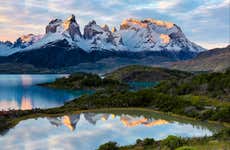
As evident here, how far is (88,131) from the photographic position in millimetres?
53250

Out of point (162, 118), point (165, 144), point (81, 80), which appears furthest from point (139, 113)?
point (81, 80)

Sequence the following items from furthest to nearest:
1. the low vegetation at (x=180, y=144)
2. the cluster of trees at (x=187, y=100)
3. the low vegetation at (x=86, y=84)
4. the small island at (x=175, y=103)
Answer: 1. the low vegetation at (x=86, y=84)
2. the cluster of trees at (x=187, y=100)
3. the small island at (x=175, y=103)
4. the low vegetation at (x=180, y=144)

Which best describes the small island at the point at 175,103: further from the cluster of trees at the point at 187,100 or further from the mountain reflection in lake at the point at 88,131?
the mountain reflection in lake at the point at 88,131

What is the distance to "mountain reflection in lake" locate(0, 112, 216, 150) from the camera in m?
44.3

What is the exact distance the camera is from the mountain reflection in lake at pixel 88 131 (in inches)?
1743

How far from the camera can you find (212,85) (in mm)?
85750

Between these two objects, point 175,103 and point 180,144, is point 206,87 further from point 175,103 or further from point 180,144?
point 180,144

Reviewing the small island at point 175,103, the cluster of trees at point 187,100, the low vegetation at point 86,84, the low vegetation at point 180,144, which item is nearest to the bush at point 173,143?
the low vegetation at point 180,144

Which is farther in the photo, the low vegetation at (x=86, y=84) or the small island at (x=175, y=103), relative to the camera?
the low vegetation at (x=86, y=84)

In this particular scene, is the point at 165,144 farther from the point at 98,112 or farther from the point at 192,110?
the point at 98,112

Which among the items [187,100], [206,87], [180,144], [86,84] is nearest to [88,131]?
[180,144]

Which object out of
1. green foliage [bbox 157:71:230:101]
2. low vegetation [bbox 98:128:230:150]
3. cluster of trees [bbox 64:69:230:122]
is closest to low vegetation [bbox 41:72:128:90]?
green foliage [bbox 157:71:230:101]

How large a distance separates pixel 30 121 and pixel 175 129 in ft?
84.8

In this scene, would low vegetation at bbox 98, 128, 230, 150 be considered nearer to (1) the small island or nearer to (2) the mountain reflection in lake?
(2) the mountain reflection in lake
